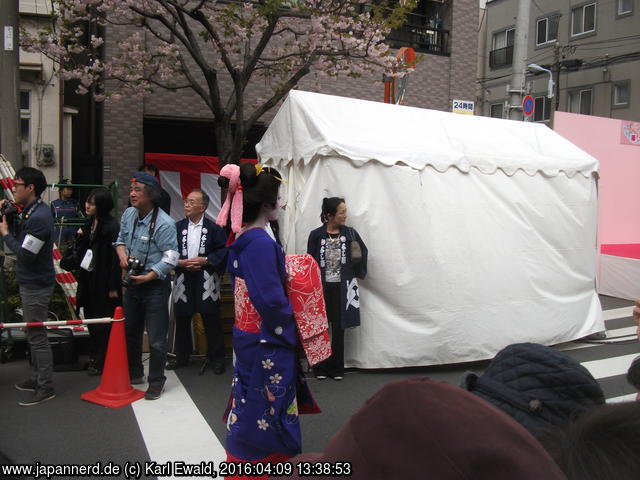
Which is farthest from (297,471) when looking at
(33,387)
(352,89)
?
(352,89)

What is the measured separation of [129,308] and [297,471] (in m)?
4.30

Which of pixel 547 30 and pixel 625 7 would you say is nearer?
pixel 625 7

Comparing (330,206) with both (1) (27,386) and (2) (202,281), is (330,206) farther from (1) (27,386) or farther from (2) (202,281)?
(1) (27,386)

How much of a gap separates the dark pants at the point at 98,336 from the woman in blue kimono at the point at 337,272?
7.04 ft

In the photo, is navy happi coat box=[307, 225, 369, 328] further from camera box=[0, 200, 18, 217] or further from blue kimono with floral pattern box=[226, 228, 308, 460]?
camera box=[0, 200, 18, 217]

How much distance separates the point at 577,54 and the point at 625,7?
2.63m

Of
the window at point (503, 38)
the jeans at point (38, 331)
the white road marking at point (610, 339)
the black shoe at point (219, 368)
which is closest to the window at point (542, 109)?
the window at point (503, 38)

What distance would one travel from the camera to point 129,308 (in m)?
5.16

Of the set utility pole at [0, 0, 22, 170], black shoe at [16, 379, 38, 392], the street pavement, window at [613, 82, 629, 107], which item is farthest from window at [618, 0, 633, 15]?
black shoe at [16, 379, 38, 392]

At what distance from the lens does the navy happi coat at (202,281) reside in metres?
5.68

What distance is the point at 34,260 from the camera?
457cm

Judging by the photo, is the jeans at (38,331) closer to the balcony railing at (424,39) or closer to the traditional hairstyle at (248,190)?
the traditional hairstyle at (248,190)

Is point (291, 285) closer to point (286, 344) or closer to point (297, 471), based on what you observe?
point (286, 344)

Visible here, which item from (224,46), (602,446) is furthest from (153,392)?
(224,46)
